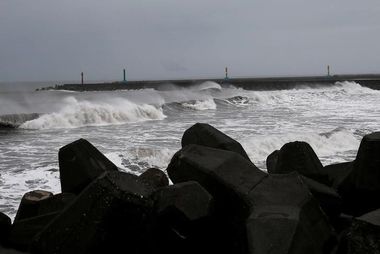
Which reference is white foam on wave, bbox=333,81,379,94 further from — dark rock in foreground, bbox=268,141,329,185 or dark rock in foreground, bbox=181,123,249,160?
dark rock in foreground, bbox=268,141,329,185

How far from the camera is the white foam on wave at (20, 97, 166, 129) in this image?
1634 cm

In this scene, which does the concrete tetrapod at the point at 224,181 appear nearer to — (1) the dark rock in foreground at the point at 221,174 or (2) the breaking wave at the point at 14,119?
(1) the dark rock in foreground at the point at 221,174

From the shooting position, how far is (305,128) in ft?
42.5

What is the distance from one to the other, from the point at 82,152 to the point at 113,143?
258 inches

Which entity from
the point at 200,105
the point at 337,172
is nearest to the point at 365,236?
the point at 337,172

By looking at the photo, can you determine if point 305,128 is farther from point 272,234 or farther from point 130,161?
point 272,234

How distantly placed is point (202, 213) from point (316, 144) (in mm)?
7424

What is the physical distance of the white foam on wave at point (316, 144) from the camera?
9.20 metres

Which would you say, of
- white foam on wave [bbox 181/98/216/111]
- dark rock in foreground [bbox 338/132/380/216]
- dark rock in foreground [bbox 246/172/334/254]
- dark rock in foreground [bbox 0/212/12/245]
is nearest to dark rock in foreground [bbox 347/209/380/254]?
dark rock in foreground [bbox 246/172/334/254]

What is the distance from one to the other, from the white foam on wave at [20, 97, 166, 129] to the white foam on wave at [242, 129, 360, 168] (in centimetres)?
803

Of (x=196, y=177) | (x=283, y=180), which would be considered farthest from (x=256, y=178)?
(x=196, y=177)

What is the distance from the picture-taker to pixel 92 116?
682 inches

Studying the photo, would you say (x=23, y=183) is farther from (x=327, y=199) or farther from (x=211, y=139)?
(x=327, y=199)

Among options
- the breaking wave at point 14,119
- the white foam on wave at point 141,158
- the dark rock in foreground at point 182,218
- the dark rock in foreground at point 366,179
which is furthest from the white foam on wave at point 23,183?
the breaking wave at point 14,119
